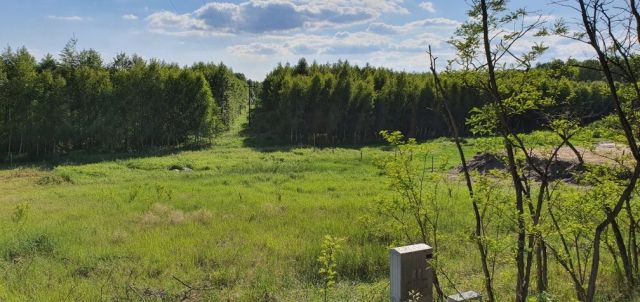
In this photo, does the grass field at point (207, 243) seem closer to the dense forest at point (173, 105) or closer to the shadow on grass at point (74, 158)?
the shadow on grass at point (74, 158)

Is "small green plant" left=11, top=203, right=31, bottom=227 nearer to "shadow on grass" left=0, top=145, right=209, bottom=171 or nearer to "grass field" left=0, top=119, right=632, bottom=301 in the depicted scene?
"grass field" left=0, top=119, right=632, bottom=301

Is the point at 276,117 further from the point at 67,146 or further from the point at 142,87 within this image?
the point at 67,146

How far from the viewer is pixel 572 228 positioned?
4016 mm

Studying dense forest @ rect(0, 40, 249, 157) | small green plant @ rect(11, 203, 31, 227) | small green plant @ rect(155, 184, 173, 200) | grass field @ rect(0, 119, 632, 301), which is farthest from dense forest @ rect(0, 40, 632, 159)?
small green plant @ rect(11, 203, 31, 227)

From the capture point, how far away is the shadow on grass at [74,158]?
29403 mm

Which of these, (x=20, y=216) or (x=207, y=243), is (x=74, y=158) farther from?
(x=207, y=243)

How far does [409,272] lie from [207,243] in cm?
686

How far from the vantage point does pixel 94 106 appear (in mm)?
34125

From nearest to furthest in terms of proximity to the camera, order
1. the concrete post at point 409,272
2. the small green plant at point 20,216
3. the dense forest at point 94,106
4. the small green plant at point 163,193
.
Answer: the concrete post at point 409,272 < the small green plant at point 20,216 < the small green plant at point 163,193 < the dense forest at point 94,106

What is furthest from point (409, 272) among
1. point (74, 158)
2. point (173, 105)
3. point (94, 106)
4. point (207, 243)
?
point (173, 105)

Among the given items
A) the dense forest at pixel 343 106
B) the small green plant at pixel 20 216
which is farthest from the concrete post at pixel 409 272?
the dense forest at pixel 343 106

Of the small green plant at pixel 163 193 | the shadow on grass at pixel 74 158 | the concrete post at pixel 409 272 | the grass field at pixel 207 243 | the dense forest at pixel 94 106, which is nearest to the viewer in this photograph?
the concrete post at pixel 409 272

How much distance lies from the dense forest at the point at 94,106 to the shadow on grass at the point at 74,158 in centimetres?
103

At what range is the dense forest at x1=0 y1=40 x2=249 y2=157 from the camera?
31.1 m
